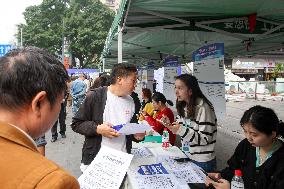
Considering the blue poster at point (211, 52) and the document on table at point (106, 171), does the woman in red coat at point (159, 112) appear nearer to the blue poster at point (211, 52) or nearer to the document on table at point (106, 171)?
the blue poster at point (211, 52)

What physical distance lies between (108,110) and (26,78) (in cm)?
219

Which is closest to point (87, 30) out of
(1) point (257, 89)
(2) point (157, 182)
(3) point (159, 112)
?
(1) point (257, 89)

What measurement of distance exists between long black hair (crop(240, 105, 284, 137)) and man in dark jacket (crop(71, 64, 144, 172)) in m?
1.14

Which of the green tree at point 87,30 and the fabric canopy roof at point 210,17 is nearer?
the fabric canopy roof at point 210,17

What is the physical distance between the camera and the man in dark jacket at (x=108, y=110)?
3180mm

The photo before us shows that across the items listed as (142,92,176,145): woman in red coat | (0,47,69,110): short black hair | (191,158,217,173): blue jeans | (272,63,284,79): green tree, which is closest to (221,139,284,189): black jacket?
(191,158,217,173): blue jeans

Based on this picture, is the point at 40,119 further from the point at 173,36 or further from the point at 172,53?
the point at 172,53

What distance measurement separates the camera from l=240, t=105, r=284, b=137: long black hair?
8.41 feet

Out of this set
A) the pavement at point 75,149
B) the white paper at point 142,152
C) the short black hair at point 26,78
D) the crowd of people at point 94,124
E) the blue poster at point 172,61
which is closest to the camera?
the crowd of people at point 94,124

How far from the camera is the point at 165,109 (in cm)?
626

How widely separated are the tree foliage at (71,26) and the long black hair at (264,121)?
41.8 m

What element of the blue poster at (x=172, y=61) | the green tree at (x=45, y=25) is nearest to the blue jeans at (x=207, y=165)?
the blue poster at (x=172, y=61)

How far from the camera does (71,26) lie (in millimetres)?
45375

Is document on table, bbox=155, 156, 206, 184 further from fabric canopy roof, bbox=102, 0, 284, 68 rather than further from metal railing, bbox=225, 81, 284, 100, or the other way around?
metal railing, bbox=225, 81, 284, 100
